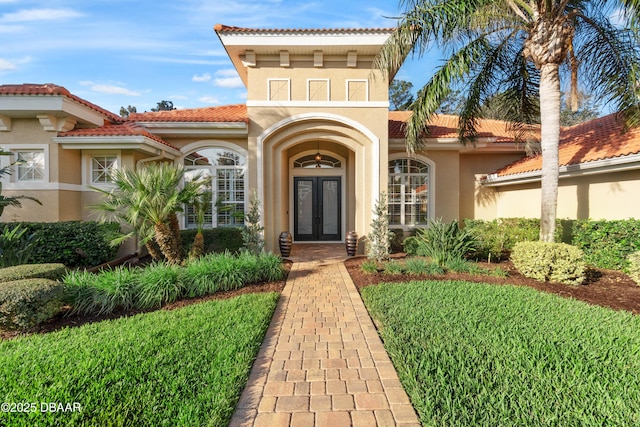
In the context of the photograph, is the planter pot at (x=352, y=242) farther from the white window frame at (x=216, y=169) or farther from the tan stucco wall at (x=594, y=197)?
the tan stucco wall at (x=594, y=197)

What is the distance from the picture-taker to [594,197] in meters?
8.61

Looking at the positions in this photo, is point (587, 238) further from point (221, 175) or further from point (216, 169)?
point (216, 169)

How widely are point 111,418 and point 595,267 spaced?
411 inches

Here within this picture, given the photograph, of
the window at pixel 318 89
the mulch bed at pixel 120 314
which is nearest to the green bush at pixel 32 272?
the mulch bed at pixel 120 314

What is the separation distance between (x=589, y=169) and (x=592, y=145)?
2.01 m

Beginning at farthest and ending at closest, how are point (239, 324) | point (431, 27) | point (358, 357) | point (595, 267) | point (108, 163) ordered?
point (108, 163) → point (595, 267) → point (431, 27) → point (239, 324) → point (358, 357)

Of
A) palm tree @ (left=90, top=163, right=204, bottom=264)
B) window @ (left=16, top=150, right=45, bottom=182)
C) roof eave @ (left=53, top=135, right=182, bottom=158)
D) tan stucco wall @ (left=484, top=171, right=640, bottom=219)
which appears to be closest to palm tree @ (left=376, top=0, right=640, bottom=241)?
tan stucco wall @ (left=484, top=171, right=640, bottom=219)

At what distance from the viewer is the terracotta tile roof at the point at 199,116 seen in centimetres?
998

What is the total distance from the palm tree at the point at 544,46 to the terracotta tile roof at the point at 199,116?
17.7 ft

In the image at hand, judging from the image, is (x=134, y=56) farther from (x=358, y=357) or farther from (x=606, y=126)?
(x=606, y=126)

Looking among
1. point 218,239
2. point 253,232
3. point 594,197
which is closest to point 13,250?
point 218,239

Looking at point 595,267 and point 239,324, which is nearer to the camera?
point 239,324

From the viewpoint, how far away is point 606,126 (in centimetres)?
1062

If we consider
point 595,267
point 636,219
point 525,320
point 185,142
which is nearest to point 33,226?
point 185,142
